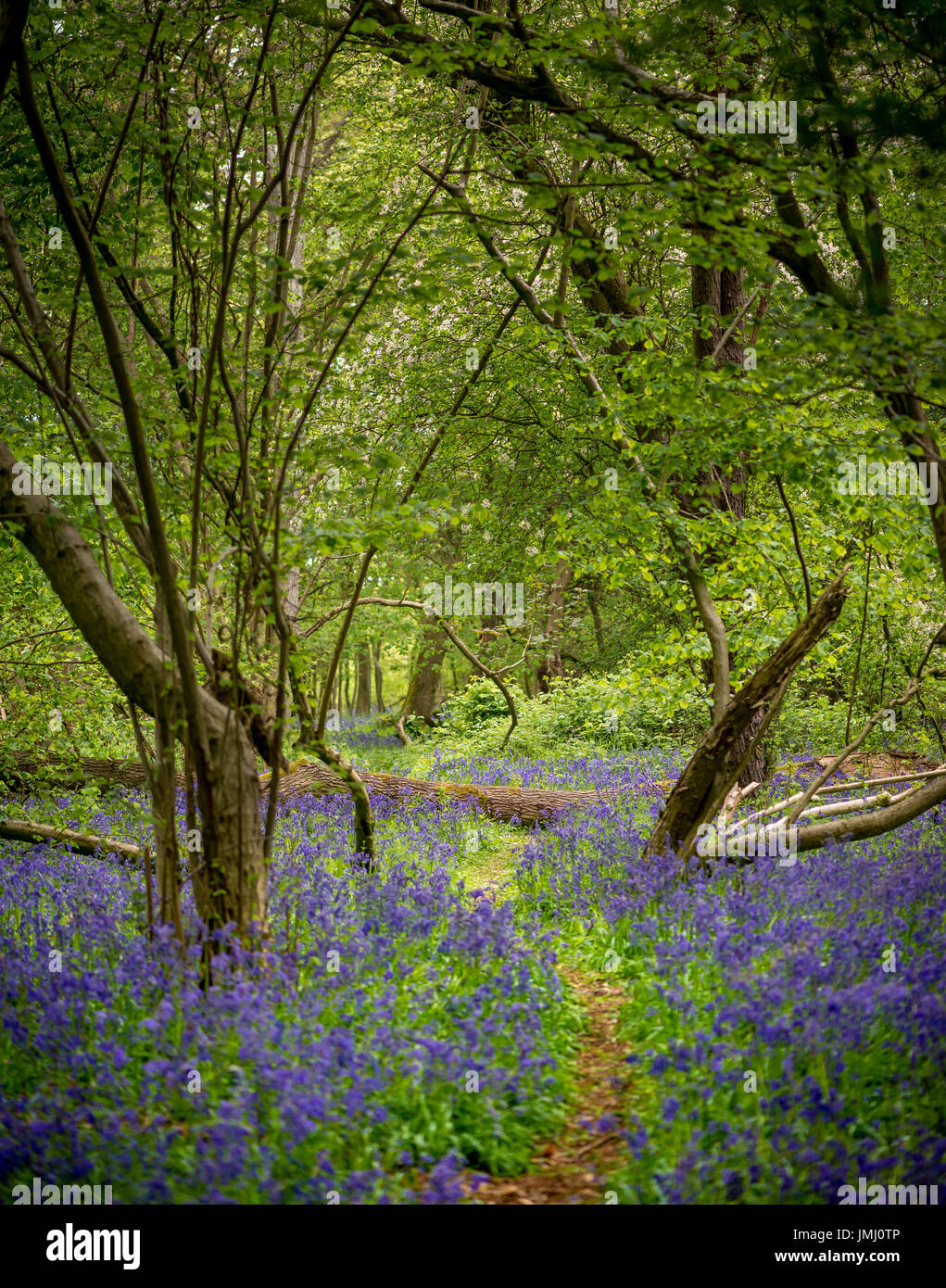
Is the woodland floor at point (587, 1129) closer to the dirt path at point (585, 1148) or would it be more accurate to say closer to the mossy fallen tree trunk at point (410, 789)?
the dirt path at point (585, 1148)

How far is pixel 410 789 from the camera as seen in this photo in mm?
12289

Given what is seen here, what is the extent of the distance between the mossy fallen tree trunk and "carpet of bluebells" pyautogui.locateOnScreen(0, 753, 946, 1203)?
4999 millimetres

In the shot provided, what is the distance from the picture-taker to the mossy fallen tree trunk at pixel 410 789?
11.5 metres

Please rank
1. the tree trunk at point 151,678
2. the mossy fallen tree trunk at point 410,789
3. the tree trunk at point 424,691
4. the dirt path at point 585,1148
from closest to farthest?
the dirt path at point 585,1148, the tree trunk at point 151,678, the mossy fallen tree trunk at point 410,789, the tree trunk at point 424,691

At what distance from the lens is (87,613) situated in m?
4.55

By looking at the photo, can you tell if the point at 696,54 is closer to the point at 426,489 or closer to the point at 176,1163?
the point at 426,489

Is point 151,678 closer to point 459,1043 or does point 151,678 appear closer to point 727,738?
point 459,1043

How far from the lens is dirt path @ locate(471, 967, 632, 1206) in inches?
136

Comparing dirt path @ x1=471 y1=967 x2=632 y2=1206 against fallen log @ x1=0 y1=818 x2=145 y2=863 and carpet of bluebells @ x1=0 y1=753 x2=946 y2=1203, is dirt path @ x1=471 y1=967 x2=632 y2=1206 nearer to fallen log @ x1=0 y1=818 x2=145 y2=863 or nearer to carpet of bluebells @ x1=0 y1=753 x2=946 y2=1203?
carpet of bluebells @ x1=0 y1=753 x2=946 y2=1203

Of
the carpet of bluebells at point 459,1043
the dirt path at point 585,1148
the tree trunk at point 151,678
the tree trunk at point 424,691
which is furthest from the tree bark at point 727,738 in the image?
the tree trunk at point 424,691

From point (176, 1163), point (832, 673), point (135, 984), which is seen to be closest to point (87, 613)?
point (135, 984)

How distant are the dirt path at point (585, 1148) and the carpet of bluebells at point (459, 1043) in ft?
0.24

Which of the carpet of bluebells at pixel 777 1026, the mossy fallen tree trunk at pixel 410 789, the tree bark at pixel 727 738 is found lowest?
the mossy fallen tree trunk at pixel 410 789

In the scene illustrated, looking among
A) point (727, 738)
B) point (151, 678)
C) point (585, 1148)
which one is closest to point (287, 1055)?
point (585, 1148)
